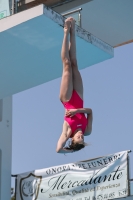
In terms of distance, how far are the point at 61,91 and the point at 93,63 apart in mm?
3857

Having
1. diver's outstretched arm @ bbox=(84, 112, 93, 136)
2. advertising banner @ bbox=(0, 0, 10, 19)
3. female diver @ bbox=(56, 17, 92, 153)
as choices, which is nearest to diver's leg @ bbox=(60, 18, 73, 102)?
female diver @ bbox=(56, 17, 92, 153)

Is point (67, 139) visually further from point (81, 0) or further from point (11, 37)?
point (81, 0)

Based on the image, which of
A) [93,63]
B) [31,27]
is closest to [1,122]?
[93,63]

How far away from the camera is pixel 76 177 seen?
39.9 feet

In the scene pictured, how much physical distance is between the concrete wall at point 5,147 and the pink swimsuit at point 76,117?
22.4 feet

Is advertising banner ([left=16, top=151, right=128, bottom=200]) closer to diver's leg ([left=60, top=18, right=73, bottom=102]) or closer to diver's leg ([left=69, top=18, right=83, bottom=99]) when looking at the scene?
diver's leg ([left=69, top=18, right=83, bottom=99])

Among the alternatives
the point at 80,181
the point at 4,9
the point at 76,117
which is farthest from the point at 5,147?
the point at 76,117

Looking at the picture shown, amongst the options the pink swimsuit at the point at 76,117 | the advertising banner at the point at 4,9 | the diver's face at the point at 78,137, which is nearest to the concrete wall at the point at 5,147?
the advertising banner at the point at 4,9

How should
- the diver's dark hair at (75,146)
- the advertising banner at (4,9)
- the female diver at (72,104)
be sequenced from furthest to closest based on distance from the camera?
1. the advertising banner at (4,9)
2. the female diver at (72,104)
3. the diver's dark hair at (75,146)

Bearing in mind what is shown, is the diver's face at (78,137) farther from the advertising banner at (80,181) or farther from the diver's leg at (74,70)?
the advertising banner at (80,181)

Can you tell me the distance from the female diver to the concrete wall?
674 cm

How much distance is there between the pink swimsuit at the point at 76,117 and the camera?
23.1 feet

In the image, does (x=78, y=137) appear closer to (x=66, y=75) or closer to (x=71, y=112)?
(x=71, y=112)

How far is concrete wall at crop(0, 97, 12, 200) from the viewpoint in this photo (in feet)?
45.0
